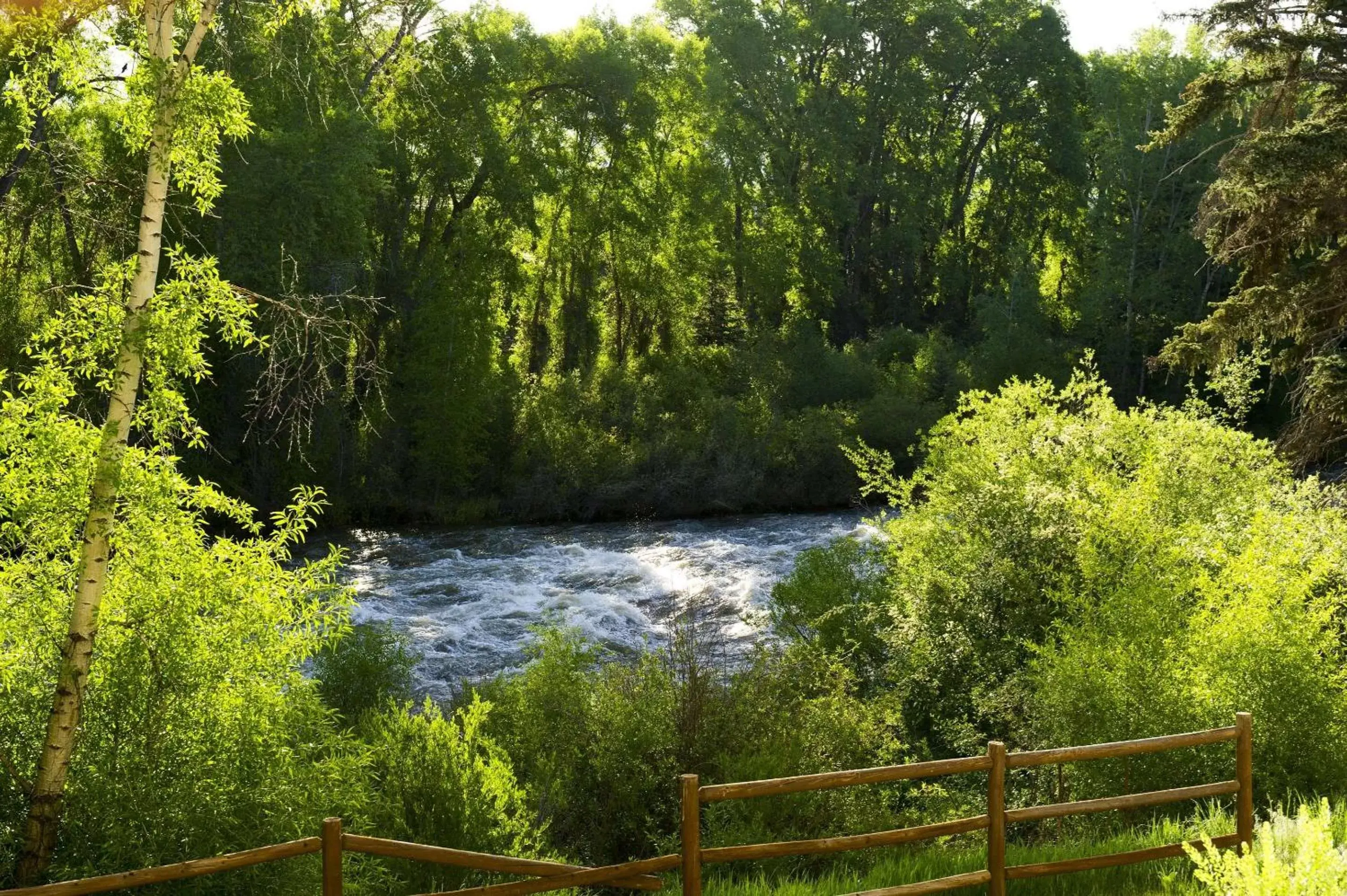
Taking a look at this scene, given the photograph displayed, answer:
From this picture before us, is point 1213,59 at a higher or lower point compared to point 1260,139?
higher

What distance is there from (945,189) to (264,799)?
44434 mm

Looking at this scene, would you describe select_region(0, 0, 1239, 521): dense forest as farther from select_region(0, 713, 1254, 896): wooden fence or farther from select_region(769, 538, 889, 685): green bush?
select_region(0, 713, 1254, 896): wooden fence

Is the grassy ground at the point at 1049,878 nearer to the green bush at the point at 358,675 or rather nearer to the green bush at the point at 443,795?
the green bush at the point at 443,795

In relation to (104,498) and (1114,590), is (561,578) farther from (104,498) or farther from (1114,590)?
(104,498)

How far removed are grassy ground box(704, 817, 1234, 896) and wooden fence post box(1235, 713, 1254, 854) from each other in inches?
10.3

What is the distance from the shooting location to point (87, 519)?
696 centimetres

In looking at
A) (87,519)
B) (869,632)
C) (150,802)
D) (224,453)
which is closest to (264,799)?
(150,802)

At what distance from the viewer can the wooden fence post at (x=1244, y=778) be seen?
7.17 meters

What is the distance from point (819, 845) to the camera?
6.59m

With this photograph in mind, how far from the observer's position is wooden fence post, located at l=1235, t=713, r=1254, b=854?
7172 mm

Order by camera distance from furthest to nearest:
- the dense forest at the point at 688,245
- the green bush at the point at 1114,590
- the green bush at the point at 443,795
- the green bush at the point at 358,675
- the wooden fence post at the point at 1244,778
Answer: the dense forest at the point at 688,245 < the green bush at the point at 358,675 < the green bush at the point at 1114,590 < the green bush at the point at 443,795 < the wooden fence post at the point at 1244,778

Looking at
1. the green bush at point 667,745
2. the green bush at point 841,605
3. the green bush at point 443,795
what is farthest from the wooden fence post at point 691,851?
the green bush at point 841,605

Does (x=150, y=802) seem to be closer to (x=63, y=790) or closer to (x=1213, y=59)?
(x=63, y=790)

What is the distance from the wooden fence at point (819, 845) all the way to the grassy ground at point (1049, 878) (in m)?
0.16
